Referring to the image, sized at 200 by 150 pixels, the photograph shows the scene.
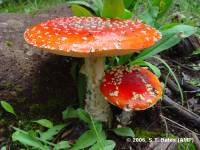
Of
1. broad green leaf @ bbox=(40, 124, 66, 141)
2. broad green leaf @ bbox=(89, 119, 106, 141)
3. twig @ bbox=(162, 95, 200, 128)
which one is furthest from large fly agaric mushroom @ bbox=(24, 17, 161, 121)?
twig @ bbox=(162, 95, 200, 128)

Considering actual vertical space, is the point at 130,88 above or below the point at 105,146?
above

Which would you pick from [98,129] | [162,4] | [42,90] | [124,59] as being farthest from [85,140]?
[162,4]

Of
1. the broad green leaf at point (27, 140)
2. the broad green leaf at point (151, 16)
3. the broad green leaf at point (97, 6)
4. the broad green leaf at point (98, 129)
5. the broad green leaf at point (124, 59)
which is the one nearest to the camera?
the broad green leaf at point (27, 140)

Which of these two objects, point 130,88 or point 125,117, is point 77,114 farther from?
point 130,88

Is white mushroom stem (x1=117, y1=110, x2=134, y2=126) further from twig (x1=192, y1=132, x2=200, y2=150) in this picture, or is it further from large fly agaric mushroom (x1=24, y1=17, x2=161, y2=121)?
twig (x1=192, y1=132, x2=200, y2=150)

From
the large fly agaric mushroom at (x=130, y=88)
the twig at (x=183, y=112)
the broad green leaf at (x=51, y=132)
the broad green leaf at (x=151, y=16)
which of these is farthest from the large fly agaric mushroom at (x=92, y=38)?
the twig at (x=183, y=112)

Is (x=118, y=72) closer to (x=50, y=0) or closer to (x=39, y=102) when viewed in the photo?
(x=39, y=102)

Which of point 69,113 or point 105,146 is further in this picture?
point 69,113

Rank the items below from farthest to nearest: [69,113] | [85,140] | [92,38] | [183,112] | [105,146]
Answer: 1. [183,112]
2. [69,113]
3. [85,140]
4. [105,146]
5. [92,38]

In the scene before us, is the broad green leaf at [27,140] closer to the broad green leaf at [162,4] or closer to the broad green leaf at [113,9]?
the broad green leaf at [113,9]
